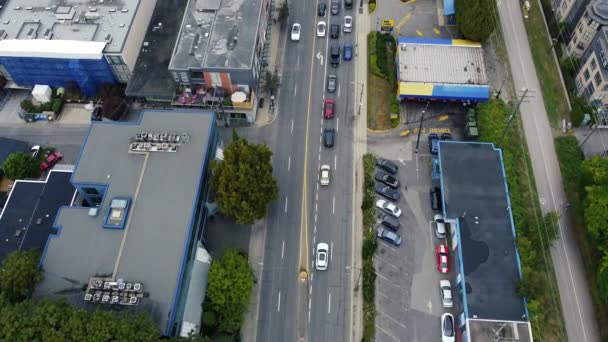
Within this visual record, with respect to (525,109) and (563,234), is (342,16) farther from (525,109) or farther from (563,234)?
(563,234)

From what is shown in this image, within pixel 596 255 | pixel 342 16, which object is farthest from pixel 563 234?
pixel 342 16

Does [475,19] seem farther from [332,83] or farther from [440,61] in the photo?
[332,83]

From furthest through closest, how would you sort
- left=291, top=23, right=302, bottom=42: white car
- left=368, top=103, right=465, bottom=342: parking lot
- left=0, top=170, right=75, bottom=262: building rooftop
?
left=291, top=23, right=302, bottom=42: white car, left=0, top=170, right=75, bottom=262: building rooftop, left=368, top=103, right=465, bottom=342: parking lot

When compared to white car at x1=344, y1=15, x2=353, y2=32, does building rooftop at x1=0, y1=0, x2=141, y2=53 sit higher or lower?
lower

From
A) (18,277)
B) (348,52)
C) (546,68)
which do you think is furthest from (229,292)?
(546,68)

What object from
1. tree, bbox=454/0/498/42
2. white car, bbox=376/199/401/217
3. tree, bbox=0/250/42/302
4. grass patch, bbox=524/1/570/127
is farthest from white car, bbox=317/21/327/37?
tree, bbox=0/250/42/302

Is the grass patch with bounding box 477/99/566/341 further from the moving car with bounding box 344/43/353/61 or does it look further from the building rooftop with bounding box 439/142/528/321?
the moving car with bounding box 344/43/353/61

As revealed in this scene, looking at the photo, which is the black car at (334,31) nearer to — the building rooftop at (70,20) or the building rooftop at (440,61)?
the building rooftop at (440,61)
